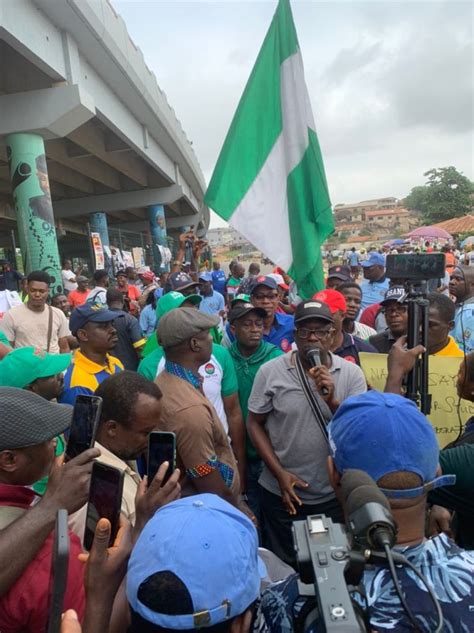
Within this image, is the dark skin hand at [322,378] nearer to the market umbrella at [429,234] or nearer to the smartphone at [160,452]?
the smartphone at [160,452]

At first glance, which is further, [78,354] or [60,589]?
[78,354]

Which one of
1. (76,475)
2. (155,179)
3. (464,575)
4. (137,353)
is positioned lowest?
(137,353)

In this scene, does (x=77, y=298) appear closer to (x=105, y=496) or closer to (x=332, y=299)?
(x=332, y=299)

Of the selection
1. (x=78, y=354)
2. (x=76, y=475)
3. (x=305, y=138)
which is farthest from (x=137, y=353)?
(x=76, y=475)

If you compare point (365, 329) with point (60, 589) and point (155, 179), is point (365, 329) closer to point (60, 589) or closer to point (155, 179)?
point (60, 589)

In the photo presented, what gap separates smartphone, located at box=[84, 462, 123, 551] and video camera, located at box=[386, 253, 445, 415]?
4.74 ft

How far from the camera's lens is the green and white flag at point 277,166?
12.4ft

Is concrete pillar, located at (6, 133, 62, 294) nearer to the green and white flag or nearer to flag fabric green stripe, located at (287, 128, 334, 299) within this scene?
the green and white flag

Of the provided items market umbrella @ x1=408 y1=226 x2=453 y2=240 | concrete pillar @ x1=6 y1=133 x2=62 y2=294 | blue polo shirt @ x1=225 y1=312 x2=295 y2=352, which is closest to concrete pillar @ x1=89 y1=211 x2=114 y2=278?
concrete pillar @ x1=6 y1=133 x2=62 y2=294

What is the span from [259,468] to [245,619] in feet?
6.90

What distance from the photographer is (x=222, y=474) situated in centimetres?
224

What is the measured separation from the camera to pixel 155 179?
22.8 m

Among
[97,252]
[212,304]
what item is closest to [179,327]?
[212,304]

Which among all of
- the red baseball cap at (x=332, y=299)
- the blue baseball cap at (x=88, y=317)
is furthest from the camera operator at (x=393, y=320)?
the blue baseball cap at (x=88, y=317)
